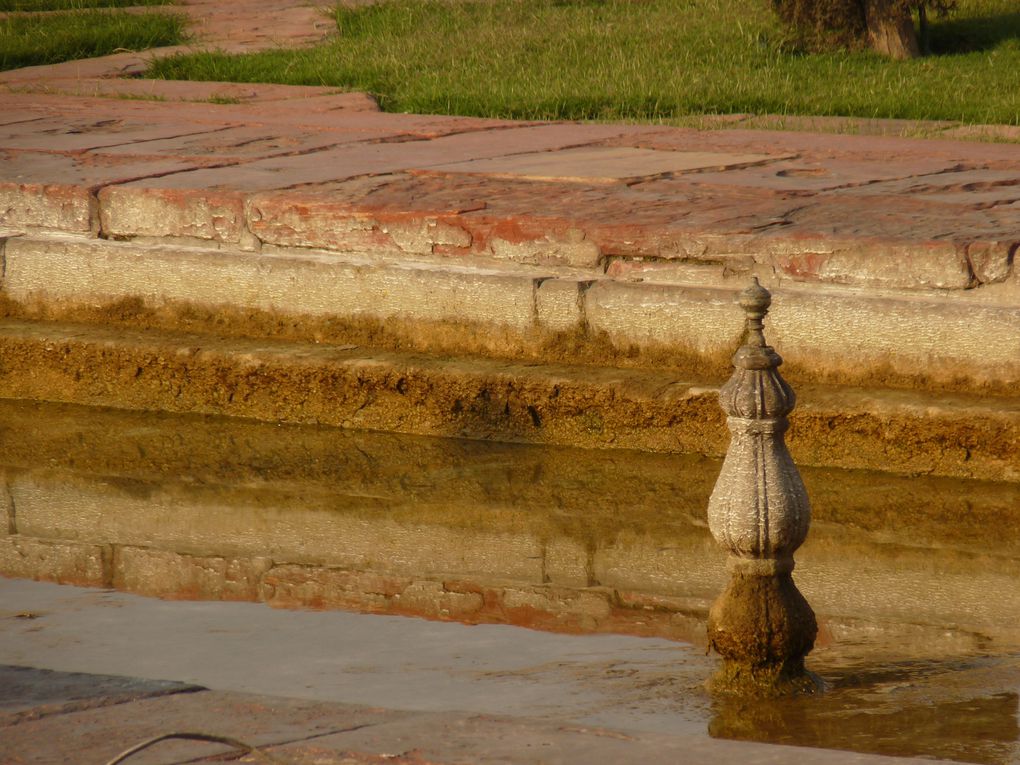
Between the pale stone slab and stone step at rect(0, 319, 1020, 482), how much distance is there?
93cm

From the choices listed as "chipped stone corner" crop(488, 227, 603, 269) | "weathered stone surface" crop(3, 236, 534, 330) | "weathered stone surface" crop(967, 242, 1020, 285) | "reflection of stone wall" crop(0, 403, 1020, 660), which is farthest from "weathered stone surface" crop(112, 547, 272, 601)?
"weathered stone surface" crop(967, 242, 1020, 285)

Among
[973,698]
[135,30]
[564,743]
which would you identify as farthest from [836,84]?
[564,743]

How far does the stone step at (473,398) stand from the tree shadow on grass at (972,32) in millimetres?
4737

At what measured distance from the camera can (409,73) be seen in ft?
27.9

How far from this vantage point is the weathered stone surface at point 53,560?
3957 millimetres

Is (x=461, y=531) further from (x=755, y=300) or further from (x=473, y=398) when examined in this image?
(x=755, y=300)

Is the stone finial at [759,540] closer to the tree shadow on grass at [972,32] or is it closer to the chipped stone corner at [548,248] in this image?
the chipped stone corner at [548,248]

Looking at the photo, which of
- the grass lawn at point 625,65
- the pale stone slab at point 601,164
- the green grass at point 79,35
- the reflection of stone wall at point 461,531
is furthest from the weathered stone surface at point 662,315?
the green grass at point 79,35

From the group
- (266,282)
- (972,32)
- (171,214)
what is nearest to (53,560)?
(266,282)

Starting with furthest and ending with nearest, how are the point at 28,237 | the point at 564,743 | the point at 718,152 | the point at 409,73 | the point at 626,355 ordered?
the point at 409,73, the point at 718,152, the point at 28,237, the point at 626,355, the point at 564,743

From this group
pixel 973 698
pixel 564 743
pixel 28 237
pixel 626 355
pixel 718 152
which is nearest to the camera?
pixel 564 743

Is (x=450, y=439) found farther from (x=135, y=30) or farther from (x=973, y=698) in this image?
(x=135, y=30)

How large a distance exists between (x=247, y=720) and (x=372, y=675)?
71 centimetres

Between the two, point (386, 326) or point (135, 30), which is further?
point (135, 30)
